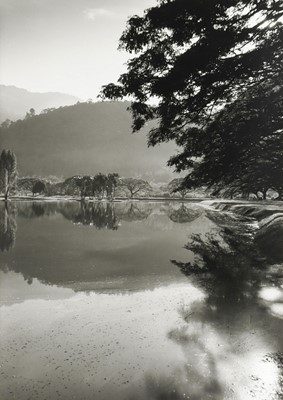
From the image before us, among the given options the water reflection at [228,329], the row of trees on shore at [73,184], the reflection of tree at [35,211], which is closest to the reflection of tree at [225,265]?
the water reflection at [228,329]

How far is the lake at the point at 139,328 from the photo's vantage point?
241 inches

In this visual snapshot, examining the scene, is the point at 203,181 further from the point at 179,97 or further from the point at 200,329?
the point at 200,329

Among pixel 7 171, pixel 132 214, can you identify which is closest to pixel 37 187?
pixel 7 171

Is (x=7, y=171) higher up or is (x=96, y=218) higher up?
→ (x=7, y=171)

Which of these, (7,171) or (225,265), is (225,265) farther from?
(7,171)

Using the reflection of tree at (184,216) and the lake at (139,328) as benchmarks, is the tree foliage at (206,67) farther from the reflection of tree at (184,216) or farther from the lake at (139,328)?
the reflection of tree at (184,216)

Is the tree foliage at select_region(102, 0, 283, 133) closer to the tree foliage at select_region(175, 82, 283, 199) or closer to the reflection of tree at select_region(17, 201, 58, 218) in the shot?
the tree foliage at select_region(175, 82, 283, 199)

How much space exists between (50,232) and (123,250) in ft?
32.6

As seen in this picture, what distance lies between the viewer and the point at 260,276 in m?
14.4

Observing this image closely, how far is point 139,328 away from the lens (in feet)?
28.7

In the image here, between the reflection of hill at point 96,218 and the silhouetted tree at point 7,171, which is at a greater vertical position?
the silhouetted tree at point 7,171

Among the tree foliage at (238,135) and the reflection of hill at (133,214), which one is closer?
the tree foliage at (238,135)

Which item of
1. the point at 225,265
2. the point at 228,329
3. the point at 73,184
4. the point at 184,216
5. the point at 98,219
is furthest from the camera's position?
the point at 73,184

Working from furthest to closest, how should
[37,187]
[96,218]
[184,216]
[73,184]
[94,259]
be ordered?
1. [73,184]
2. [37,187]
3. [184,216]
4. [96,218]
5. [94,259]
